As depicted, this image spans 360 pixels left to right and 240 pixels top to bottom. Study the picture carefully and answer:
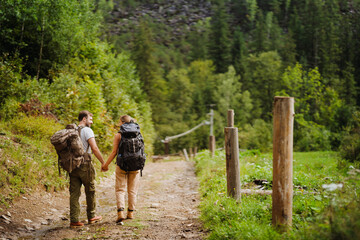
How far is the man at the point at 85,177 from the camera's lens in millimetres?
5125

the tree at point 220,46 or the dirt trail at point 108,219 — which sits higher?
the tree at point 220,46

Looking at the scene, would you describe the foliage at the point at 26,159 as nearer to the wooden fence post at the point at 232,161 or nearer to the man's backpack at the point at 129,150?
the man's backpack at the point at 129,150

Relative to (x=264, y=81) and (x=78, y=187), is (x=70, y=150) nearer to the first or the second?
(x=78, y=187)

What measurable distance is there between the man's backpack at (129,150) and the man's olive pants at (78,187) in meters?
0.56

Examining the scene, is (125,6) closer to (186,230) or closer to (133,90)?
(133,90)

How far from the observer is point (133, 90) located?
31.4m

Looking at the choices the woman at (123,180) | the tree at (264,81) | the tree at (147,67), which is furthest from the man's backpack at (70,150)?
the tree at (264,81)

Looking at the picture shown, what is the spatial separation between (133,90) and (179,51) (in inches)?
2088

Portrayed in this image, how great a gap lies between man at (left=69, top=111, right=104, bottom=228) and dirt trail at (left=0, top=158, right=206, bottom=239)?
225 millimetres

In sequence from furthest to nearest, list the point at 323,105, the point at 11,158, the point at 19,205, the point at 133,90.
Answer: the point at 323,105, the point at 133,90, the point at 11,158, the point at 19,205

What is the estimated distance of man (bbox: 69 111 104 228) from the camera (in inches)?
202

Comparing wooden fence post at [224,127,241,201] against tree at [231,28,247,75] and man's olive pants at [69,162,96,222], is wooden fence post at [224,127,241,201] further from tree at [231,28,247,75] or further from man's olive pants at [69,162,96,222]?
tree at [231,28,247,75]

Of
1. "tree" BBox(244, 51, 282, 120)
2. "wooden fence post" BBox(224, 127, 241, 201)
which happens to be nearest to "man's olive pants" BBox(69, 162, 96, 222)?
"wooden fence post" BBox(224, 127, 241, 201)

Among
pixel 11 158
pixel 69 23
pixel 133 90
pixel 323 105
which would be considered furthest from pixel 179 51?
pixel 11 158
